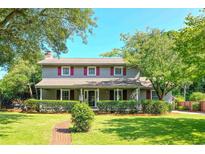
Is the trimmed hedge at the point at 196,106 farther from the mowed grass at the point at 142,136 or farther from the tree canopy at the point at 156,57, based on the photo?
the mowed grass at the point at 142,136

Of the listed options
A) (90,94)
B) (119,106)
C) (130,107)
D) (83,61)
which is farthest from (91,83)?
(130,107)

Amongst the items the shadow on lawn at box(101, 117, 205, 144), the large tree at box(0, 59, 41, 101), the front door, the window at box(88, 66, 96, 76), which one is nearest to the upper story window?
the window at box(88, 66, 96, 76)

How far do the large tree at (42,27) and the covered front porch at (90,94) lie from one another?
1146 centimetres

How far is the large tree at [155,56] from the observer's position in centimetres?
3109

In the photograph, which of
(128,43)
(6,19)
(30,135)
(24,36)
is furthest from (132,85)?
(30,135)

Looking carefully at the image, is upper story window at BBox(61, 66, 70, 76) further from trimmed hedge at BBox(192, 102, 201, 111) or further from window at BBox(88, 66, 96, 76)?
trimmed hedge at BBox(192, 102, 201, 111)

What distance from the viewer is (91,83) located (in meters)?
34.4

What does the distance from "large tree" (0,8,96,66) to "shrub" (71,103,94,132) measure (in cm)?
637

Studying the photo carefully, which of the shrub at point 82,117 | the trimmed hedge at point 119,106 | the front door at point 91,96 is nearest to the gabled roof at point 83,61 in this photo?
the front door at point 91,96

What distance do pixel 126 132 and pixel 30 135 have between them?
4526mm

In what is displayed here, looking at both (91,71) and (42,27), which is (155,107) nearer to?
(91,71)
